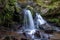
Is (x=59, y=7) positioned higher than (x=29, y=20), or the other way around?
(x=59, y=7)

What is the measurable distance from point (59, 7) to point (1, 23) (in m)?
6.15

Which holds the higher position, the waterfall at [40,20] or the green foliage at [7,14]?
the green foliage at [7,14]

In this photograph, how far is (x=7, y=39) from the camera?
368 inches

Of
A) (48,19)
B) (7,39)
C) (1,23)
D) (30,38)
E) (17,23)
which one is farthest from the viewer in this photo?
(48,19)

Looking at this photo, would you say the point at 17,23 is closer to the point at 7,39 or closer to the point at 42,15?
the point at 42,15

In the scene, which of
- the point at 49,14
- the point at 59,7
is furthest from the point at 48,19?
the point at 59,7

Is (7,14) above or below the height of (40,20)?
above

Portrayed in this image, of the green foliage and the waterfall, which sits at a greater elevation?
the green foliage

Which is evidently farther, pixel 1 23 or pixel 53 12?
pixel 53 12

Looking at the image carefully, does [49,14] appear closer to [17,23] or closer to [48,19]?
[48,19]

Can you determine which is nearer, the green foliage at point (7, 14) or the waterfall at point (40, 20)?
the green foliage at point (7, 14)

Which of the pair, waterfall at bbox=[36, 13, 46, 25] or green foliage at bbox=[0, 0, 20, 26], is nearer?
green foliage at bbox=[0, 0, 20, 26]

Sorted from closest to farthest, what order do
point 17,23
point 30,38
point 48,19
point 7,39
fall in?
point 7,39
point 30,38
point 17,23
point 48,19

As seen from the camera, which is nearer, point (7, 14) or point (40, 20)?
point (7, 14)
